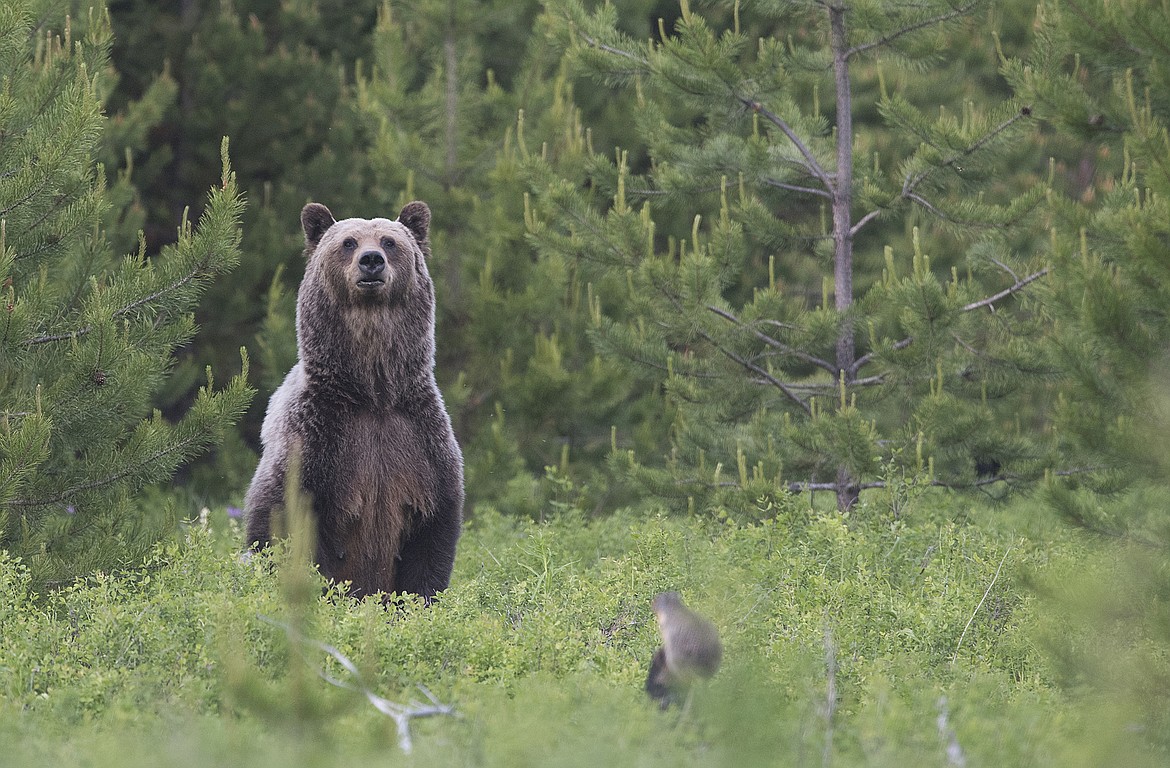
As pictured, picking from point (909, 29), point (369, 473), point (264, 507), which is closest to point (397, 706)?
point (369, 473)

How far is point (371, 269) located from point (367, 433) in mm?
887

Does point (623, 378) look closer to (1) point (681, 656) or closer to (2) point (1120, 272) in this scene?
(2) point (1120, 272)

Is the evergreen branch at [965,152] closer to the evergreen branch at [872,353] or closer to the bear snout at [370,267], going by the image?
the evergreen branch at [872,353]

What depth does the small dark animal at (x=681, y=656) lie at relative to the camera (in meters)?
5.05

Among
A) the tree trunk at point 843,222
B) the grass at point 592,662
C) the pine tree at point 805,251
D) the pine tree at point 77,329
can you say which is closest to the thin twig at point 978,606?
the grass at point 592,662

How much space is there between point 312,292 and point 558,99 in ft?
20.1

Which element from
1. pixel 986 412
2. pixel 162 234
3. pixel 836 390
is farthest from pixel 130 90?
pixel 986 412

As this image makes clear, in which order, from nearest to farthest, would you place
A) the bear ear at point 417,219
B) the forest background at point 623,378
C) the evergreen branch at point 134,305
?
1. the forest background at point 623,378
2. the evergreen branch at point 134,305
3. the bear ear at point 417,219

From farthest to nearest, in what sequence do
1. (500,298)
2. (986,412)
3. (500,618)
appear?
(500,298) < (986,412) < (500,618)

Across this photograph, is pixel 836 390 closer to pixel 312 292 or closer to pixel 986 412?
pixel 986 412

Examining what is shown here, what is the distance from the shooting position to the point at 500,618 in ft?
22.6

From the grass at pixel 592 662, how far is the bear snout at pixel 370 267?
1658 millimetres

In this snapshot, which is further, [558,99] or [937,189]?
[558,99]

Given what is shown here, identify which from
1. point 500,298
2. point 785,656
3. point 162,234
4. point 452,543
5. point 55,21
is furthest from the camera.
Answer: point 162,234
